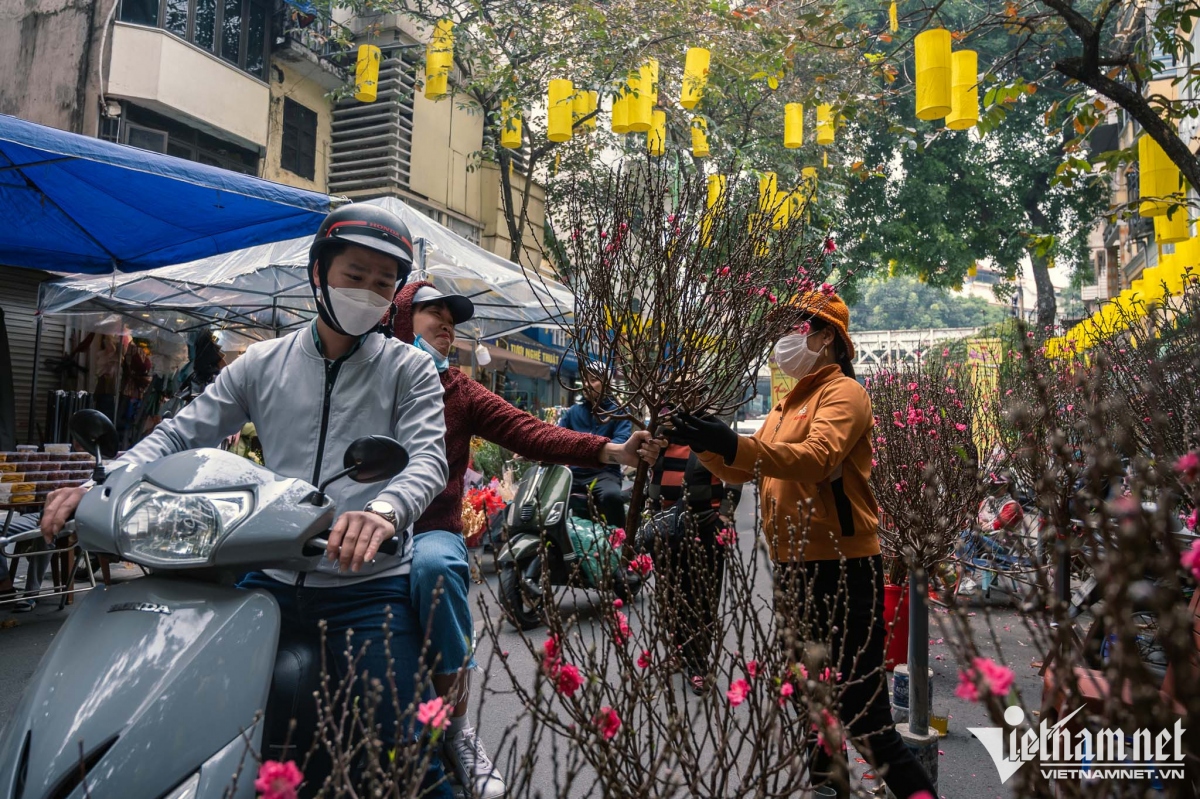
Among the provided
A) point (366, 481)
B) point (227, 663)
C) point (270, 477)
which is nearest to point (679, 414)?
point (366, 481)

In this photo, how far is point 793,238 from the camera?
9.80ft

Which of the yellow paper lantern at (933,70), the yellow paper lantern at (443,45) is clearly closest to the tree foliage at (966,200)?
the yellow paper lantern at (443,45)

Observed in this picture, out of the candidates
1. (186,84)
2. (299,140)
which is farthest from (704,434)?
(299,140)

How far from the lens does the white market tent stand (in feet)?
28.9

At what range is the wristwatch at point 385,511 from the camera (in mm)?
2004

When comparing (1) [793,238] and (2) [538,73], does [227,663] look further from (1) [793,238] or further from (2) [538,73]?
(2) [538,73]

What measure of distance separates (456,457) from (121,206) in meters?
5.42

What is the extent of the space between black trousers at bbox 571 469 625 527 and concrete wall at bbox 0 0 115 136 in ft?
35.5

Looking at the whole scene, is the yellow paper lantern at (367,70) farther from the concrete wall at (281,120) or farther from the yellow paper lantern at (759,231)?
the yellow paper lantern at (759,231)

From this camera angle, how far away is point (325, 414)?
7.84ft

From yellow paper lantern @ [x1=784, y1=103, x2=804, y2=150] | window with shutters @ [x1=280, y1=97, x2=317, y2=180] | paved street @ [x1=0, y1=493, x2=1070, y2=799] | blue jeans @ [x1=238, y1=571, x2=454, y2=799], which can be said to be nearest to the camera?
blue jeans @ [x1=238, y1=571, x2=454, y2=799]

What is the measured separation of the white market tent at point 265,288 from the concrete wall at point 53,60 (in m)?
4.44

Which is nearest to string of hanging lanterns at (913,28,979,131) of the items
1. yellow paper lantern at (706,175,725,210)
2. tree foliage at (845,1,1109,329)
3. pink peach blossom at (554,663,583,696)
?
yellow paper lantern at (706,175,725,210)

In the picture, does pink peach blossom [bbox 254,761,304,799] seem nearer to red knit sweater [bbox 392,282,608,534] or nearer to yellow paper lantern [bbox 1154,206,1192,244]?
red knit sweater [bbox 392,282,608,534]
